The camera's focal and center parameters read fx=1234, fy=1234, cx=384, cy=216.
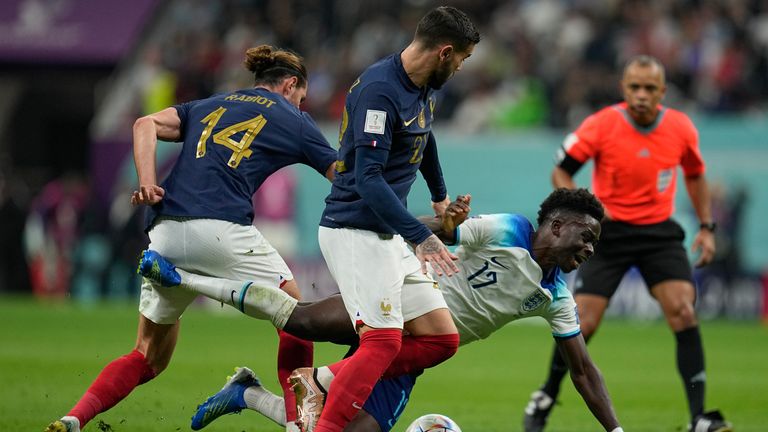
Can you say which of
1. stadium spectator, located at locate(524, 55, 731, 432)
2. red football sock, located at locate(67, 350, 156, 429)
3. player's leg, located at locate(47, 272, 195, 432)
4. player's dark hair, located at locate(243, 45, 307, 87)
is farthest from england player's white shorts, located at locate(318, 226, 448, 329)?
stadium spectator, located at locate(524, 55, 731, 432)

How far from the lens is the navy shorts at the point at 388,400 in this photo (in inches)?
266

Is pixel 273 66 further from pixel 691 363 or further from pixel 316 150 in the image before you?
pixel 691 363

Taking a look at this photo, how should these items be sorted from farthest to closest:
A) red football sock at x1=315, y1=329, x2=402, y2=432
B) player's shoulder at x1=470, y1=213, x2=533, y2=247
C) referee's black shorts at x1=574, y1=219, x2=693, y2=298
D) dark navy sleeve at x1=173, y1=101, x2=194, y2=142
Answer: referee's black shorts at x1=574, y1=219, x2=693, y2=298, dark navy sleeve at x1=173, y1=101, x2=194, y2=142, player's shoulder at x1=470, y1=213, x2=533, y2=247, red football sock at x1=315, y1=329, x2=402, y2=432

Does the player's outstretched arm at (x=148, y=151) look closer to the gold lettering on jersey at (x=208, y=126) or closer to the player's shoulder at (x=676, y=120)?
the gold lettering on jersey at (x=208, y=126)

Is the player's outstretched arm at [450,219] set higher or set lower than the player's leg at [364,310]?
higher

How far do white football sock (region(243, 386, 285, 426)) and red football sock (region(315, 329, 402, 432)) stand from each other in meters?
1.08

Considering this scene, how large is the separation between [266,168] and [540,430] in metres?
2.78

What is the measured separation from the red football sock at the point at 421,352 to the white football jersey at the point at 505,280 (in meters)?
0.50

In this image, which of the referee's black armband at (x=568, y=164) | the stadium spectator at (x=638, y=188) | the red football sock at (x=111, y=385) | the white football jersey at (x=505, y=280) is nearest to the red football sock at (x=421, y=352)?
the white football jersey at (x=505, y=280)

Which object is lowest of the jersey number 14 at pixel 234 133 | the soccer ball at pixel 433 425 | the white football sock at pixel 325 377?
the soccer ball at pixel 433 425

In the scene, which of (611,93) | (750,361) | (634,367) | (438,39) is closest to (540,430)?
(438,39)

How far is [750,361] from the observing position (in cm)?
1361

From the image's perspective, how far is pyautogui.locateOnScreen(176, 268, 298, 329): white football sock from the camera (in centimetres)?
679

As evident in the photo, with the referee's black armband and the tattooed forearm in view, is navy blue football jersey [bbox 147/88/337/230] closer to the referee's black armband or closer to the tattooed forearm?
the tattooed forearm
